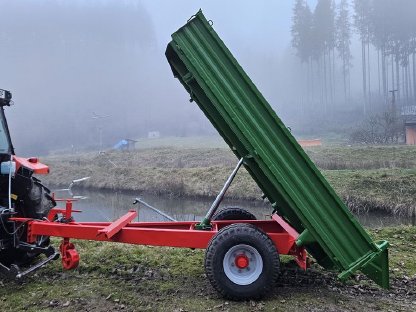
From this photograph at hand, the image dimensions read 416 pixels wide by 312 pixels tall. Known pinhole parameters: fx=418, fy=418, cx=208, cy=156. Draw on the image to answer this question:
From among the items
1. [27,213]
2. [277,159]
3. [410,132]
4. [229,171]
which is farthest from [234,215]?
[410,132]

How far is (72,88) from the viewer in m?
92.4

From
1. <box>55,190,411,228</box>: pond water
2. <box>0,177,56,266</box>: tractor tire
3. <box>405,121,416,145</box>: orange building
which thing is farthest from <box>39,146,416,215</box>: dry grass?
<box>0,177,56,266</box>: tractor tire

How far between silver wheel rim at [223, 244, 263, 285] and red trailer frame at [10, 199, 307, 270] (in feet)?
1.11

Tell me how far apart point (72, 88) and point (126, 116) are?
64.5 ft

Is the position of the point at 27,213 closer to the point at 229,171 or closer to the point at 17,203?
the point at 17,203

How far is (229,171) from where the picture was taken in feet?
75.3

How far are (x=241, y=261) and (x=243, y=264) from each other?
0.05 metres

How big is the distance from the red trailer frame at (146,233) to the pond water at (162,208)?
618cm

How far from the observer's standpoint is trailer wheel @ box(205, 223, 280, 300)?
479 cm

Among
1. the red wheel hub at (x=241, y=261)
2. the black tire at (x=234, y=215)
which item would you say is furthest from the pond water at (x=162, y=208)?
the red wheel hub at (x=241, y=261)

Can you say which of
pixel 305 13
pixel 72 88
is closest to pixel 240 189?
pixel 305 13

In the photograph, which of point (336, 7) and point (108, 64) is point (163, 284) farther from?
point (108, 64)

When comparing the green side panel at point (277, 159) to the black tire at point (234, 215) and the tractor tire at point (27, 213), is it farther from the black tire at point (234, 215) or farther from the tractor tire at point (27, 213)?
the tractor tire at point (27, 213)

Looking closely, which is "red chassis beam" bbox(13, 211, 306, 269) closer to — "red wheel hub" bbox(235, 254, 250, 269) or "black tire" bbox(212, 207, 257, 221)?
"red wheel hub" bbox(235, 254, 250, 269)
